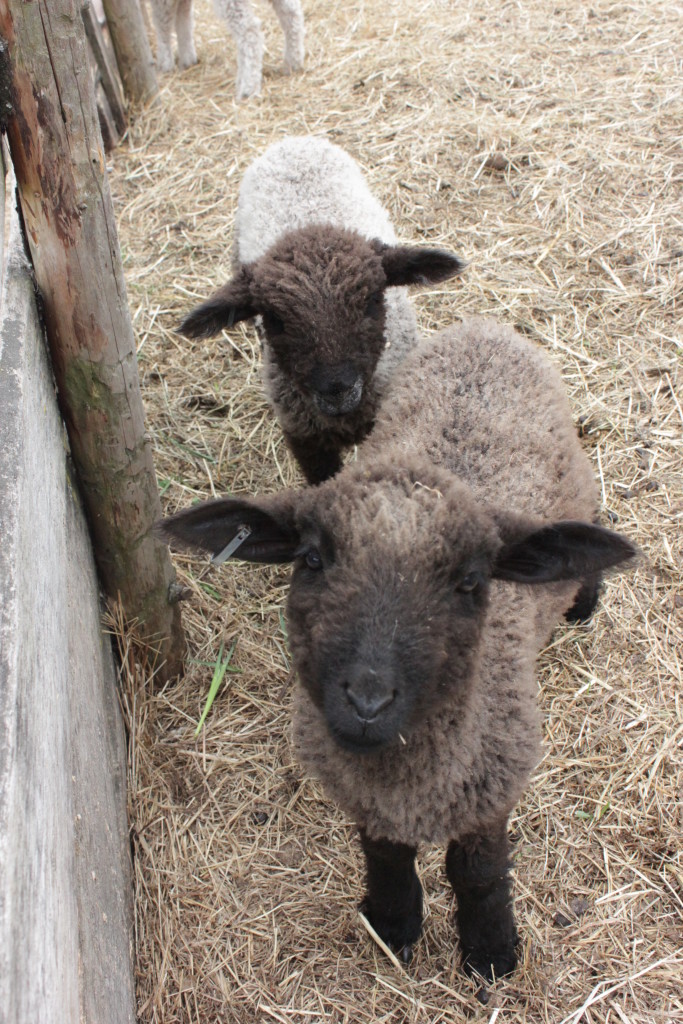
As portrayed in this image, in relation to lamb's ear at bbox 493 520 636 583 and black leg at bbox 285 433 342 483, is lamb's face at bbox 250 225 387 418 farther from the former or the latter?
lamb's ear at bbox 493 520 636 583

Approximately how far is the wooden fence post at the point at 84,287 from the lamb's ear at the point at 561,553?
160 centimetres

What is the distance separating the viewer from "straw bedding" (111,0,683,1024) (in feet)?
10.7

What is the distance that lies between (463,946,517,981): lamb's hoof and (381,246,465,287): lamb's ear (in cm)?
327

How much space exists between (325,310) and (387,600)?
229cm

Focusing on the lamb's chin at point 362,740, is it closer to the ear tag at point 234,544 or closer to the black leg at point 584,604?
the ear tag at point 234,544

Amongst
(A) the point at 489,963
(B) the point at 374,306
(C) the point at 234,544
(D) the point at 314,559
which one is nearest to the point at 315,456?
(B) the point at 374,306

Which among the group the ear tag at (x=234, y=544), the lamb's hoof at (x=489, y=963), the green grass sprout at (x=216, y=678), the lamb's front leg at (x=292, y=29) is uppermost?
the lamb's front leg at (x=292, y=29)

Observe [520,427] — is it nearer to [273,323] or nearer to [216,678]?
[273,323]

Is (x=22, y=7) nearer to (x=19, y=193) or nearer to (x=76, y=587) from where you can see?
(x=19, y=193)

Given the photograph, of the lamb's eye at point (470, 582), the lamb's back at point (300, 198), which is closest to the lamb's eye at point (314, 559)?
the lamb's eye at point (470, 582)

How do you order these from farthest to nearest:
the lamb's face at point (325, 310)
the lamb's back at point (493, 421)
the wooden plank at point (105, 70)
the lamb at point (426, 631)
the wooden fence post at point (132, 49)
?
the wooden fence post at point (132, 49) < the wooden plank at point (105, 70) < the lamb's face at point (325, 310) < the lamb's back at point (493, 421) < the lamb at point (426, 631)

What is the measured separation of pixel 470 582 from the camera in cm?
253

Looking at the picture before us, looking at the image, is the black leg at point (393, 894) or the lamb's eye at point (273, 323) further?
the lamb's eye at point (273, 323)

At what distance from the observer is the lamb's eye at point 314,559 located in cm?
258
